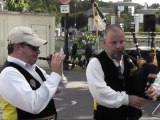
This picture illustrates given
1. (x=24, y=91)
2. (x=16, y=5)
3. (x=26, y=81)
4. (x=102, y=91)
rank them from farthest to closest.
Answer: (x=16, y=5), (x=102, y=91), (x=26, y=81), (x=24, y=91)

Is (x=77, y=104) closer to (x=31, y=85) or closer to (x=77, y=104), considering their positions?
(x=77, y=104)

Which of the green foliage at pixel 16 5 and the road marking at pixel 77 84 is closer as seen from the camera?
the road marking at pixel 77 84

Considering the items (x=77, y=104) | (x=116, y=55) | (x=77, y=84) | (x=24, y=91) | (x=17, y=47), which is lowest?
(x=77, y=84)

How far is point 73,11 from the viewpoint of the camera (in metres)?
102

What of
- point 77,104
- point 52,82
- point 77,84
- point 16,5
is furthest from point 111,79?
point 16,5

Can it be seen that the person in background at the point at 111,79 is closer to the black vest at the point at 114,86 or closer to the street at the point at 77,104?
the black vest at the point at 114,86

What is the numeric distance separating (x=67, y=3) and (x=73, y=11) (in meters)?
82.1

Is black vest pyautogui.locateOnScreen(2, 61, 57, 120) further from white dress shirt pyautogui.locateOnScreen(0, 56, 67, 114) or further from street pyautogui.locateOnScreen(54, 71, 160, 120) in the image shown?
street pyautogui.locateOnScreen(54, 71, 160, 120)

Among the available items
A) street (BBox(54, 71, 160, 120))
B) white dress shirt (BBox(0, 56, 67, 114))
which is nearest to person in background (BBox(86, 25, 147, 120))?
white dress shirt (BBox(0, 56, 67, 114))

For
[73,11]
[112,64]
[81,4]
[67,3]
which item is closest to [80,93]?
[67,3]

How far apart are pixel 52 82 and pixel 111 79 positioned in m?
0.79

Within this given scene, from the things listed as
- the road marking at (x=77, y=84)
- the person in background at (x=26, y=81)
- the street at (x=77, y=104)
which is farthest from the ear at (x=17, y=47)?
the road marking at (x=77, y=84)

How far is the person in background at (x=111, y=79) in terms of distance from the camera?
3.97 m

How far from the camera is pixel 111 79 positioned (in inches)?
159
